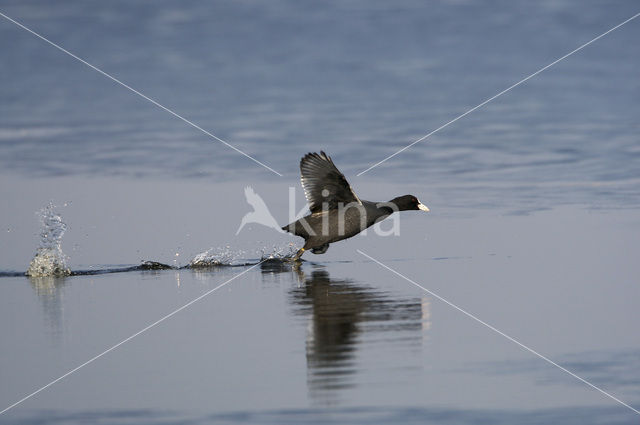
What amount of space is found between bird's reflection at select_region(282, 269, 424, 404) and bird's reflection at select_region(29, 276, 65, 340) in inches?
112

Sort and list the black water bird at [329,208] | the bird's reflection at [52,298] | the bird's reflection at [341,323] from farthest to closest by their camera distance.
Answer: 1. the black water bird at [329,208]
2. the bird's reflection at [52,298]
3. the bird's reflection at [341,323]

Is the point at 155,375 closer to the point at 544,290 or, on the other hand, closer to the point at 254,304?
the point at 254,304

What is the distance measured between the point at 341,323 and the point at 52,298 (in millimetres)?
5394

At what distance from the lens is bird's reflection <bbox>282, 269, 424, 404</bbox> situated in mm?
6867

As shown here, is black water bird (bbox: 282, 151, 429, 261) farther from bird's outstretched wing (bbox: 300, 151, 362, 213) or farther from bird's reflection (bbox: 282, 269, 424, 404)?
bird's reflection (bbox: 282, 269, 424, 404)

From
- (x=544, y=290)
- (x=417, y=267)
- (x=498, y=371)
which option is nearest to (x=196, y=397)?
(x=498, y=371)

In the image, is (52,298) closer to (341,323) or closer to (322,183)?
(322,183)

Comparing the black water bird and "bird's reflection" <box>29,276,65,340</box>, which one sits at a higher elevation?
the black water bird

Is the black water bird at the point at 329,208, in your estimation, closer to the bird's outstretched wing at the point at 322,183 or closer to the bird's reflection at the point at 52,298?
the bird's outstretched wing at the point at 322,183

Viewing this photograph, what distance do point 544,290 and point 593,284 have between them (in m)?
1.22

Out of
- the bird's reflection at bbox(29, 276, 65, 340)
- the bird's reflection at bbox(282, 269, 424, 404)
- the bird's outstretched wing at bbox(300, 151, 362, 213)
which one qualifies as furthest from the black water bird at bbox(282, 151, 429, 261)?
the bird's reflection at bbox(29, 276, 65, 340)

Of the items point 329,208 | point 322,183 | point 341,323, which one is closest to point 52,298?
point 322,183

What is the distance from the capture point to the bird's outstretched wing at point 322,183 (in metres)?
14.5

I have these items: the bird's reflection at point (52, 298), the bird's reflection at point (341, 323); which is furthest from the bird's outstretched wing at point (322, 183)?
the bird's reflection at point (52, 298)
